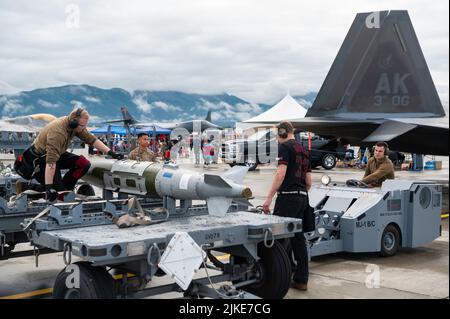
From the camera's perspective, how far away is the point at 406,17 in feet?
55.7

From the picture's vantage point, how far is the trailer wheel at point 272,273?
527cm

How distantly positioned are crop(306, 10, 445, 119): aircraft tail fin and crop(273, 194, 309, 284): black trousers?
39.5 feet

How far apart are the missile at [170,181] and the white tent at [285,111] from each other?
21317mm

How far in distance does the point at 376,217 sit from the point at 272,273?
2.73 meters

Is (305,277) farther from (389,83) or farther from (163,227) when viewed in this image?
(389,83)

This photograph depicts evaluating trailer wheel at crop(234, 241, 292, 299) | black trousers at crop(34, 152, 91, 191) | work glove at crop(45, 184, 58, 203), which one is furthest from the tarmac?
black trousers at crop(34, 152, 91, 191)

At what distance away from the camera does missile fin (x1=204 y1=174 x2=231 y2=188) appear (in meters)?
5.46

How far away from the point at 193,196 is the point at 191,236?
1.11 m

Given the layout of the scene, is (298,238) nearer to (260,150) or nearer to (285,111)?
(260,150)

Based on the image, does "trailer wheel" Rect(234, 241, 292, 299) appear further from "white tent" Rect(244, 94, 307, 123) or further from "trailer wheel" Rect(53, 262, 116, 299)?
"white tent" Rect(244, 94, 307, 123)

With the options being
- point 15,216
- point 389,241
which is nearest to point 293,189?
point 389,241

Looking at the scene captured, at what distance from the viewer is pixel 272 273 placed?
532 centimetres

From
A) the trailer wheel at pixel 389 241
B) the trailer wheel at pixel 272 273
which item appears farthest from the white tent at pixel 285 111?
the trailer wheel at pixel 272 273

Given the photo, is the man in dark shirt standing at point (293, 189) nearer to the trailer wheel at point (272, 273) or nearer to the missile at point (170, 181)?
the missile at point (170, 181)
